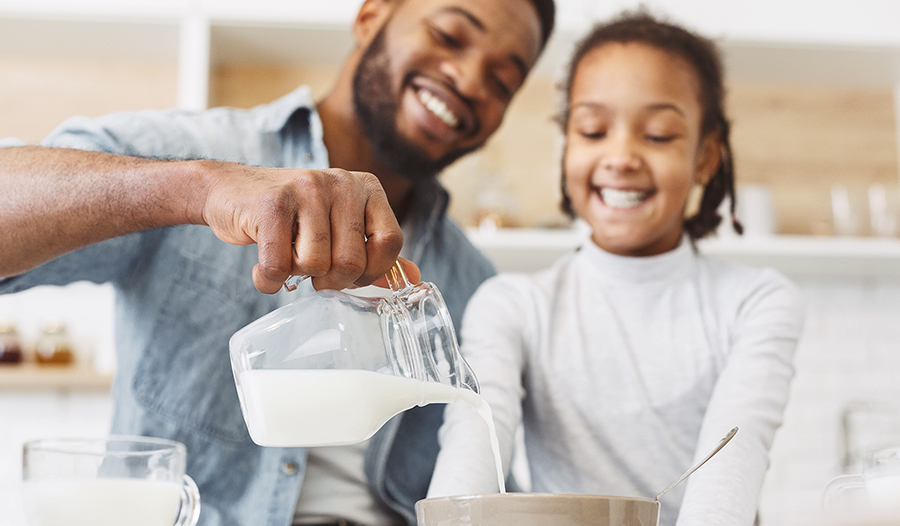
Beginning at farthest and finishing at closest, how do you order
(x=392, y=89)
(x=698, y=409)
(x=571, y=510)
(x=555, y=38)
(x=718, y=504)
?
(x=555, y=38), (x=392, y=89), (x=698, y=409), (x=718, y=504), (x=571, y=510)

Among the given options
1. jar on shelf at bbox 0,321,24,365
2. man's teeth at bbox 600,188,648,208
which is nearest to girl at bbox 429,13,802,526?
man's teeth at bbox 600,188,648,208

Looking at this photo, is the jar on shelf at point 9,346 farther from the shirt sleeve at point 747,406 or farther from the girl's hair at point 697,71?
the shirt sleeve at point 747,406

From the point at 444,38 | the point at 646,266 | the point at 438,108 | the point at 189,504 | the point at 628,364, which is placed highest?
the point at 444,38

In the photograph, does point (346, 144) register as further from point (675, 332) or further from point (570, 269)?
point (675, 332)

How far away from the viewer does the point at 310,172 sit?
59 cm

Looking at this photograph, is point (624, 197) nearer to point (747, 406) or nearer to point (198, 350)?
point (747, 406)

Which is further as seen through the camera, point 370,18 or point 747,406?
point 370,18

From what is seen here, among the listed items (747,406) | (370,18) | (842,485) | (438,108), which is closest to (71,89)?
(370,18)

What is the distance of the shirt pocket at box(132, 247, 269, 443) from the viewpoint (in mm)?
1177

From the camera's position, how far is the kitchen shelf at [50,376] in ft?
7.06

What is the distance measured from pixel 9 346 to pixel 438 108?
60.2 inches

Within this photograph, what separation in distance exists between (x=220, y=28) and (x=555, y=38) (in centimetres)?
96

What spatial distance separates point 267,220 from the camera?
561 millimetres

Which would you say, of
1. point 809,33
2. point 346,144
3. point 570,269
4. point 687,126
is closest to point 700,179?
point 687,126
